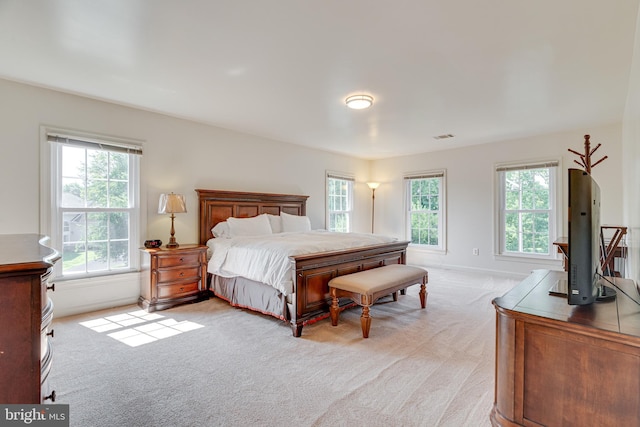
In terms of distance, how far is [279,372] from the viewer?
222cm

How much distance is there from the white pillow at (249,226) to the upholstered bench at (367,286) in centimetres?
174

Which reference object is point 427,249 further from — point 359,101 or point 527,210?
point 359,101

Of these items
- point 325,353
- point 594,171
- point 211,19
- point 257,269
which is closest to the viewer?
point 211,19

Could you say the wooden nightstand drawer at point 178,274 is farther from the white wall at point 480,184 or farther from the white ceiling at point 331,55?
the white wall at point 480,184

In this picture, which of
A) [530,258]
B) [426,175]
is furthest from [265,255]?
[530,258]

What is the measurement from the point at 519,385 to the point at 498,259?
4.96 metres

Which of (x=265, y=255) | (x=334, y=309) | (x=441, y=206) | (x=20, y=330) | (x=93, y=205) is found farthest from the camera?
(x=441, y=206)

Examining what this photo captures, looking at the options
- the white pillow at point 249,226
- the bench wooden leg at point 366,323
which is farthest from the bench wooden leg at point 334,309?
the white pillow at point 249,226

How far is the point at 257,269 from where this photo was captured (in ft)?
10.5

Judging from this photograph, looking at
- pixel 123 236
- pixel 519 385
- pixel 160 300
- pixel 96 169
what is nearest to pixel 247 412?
pixel 519 385

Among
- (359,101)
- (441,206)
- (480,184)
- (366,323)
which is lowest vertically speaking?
(366,323)

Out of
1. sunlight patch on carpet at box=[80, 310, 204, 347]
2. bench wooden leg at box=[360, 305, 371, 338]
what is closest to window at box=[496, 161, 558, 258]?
bench wooden leg at box=[360, 305, 371, 338]

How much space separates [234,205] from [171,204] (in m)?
1.09

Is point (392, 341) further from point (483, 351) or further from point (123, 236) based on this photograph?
point (123, 236)
